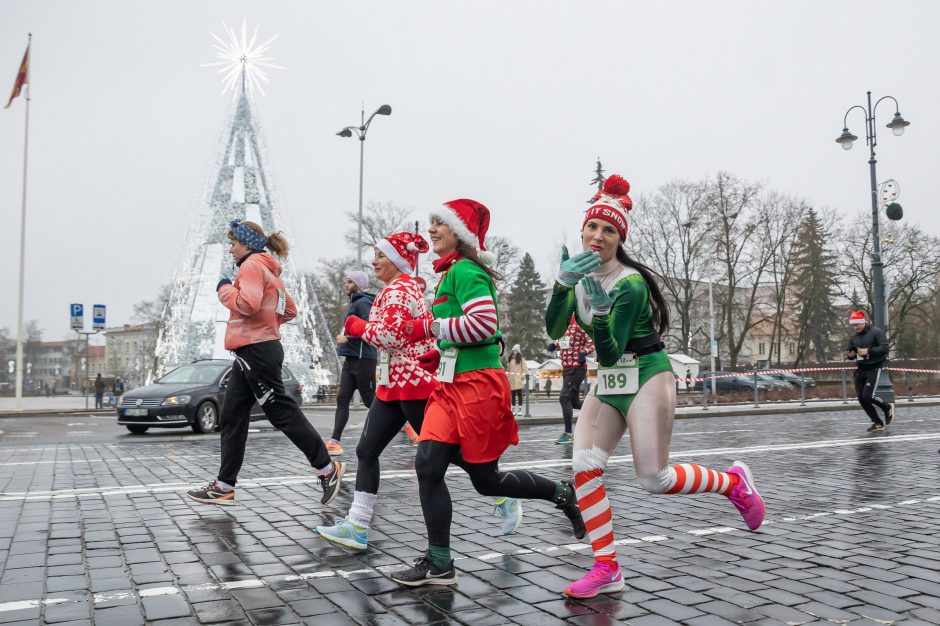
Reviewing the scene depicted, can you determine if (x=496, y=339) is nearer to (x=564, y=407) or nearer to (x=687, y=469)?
(x=687, y=469)

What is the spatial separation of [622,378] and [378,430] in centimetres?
171

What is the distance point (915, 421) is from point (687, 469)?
13.5 metres

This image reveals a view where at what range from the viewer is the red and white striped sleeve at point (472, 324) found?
3.97 m

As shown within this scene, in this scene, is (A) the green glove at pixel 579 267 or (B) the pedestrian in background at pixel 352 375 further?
(B) the pedestrian in background at pixel 352 375

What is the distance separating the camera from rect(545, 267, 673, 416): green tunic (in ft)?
12.6

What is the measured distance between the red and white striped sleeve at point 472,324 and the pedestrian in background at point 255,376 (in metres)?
2.32

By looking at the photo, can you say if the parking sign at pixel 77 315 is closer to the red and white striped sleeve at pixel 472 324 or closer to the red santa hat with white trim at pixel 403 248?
the red santa hat with white trim at pixel 403 248

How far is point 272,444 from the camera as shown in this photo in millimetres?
11672

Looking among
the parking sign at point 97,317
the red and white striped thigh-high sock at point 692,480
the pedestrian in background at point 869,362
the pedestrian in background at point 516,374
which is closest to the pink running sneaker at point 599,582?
the red and white striped thigh-high sock at point 692,480

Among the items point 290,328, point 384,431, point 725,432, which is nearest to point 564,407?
point 725,432

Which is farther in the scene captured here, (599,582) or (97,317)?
(97,317)

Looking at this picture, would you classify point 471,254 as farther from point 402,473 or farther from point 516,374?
point 516,374

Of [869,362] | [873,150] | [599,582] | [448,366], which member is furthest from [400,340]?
[873,150]

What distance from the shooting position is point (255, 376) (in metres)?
6.04
